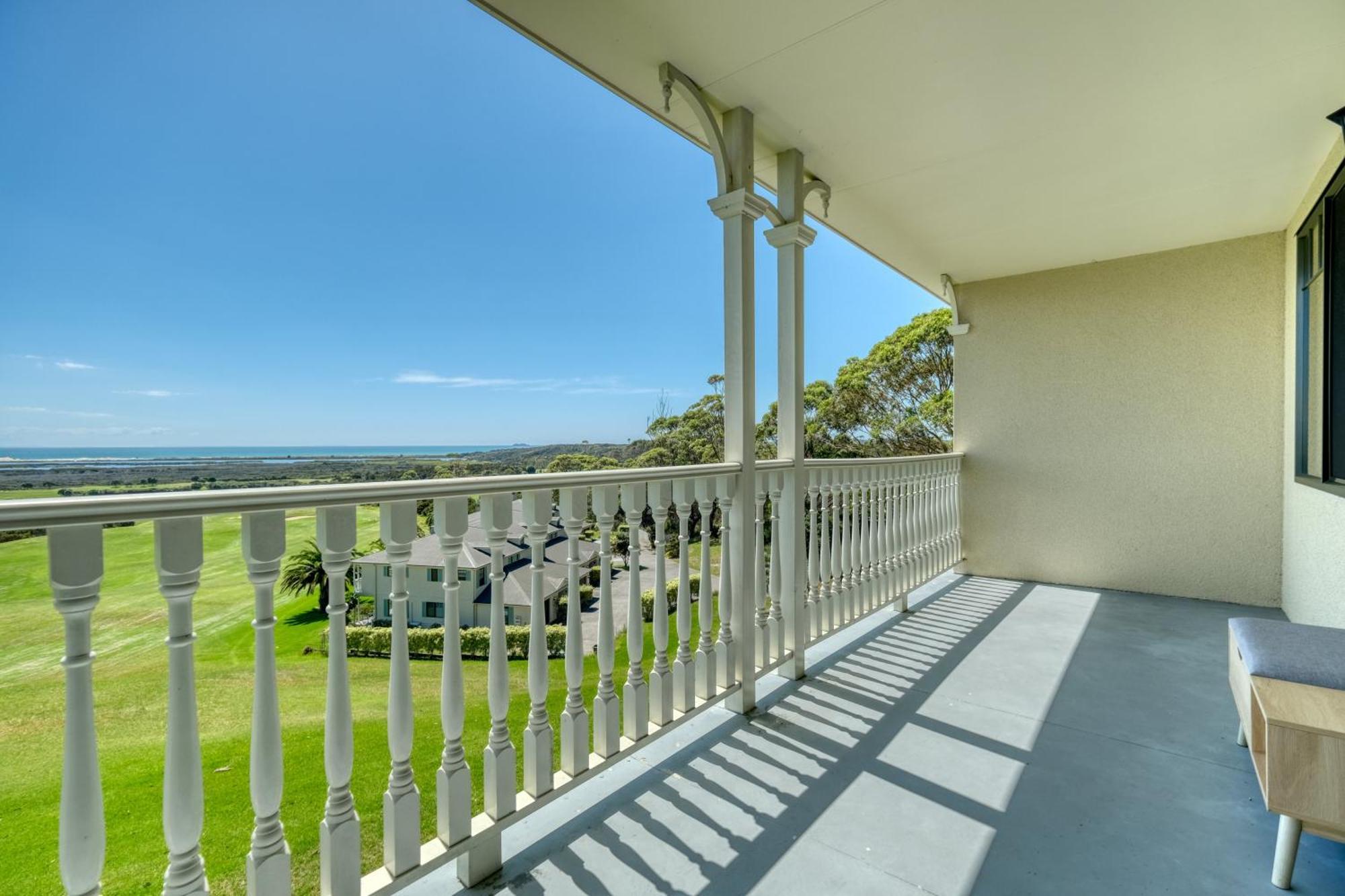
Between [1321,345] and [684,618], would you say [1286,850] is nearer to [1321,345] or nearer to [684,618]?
[684,618]

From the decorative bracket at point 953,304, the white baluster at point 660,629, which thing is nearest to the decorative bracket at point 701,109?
the white baluster at point 660,629

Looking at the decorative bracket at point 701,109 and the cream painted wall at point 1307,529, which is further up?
the decorative bracket at point 701,109

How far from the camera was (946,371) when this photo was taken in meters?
11.3

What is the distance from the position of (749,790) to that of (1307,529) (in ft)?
12.1

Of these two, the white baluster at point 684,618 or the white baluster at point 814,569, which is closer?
the white baluster at point 684,618

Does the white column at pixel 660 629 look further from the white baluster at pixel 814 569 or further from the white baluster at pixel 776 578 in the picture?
the white baluster at pixel 814 569

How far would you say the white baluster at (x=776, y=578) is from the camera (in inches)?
104

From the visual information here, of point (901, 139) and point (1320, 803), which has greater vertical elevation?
point (901, 139)

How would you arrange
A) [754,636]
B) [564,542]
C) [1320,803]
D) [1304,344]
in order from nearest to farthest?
[1320,803] → [564,542] → [754,636] → [1304,344]

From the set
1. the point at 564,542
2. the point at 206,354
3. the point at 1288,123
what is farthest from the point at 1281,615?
the point at 206,354

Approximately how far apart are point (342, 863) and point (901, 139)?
3257 millimetres

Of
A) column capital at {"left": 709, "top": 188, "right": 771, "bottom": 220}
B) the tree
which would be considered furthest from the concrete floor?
the tree

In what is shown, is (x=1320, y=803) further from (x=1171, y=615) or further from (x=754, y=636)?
(x=1171, y=615)

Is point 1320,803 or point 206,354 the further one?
point 206,354
